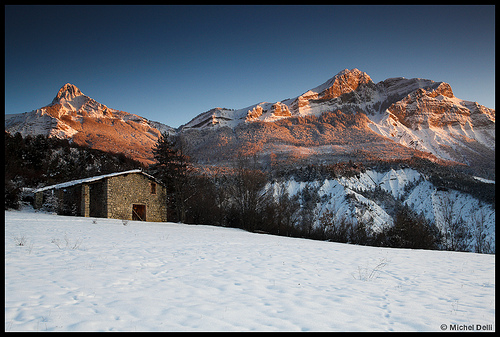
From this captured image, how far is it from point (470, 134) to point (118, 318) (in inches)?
8851

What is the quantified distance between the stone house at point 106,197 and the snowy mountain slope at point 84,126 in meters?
45.0

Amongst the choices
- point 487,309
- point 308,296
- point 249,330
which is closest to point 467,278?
point 487,309

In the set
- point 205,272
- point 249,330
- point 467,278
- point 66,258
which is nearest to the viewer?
point 249,330

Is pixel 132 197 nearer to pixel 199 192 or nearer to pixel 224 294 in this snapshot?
pixel 199 192

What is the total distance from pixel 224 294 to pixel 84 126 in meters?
122

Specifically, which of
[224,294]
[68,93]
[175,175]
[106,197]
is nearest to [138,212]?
[106,197]

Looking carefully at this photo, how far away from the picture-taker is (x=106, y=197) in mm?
20609

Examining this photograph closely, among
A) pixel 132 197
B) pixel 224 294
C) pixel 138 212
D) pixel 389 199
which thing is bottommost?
pixel 389 199

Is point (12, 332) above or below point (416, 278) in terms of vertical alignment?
above

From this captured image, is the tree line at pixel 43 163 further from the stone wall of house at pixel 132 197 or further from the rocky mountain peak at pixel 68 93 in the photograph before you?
the rocky mountain peak at pixel 68 93

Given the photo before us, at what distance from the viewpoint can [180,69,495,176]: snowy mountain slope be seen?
154 meters

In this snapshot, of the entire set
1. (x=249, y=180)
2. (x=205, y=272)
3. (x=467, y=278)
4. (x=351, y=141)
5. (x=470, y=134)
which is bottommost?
(x=467, y=278)

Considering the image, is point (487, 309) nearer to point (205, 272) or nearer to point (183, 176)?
point (205, 272)

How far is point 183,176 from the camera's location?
27.0 metres
